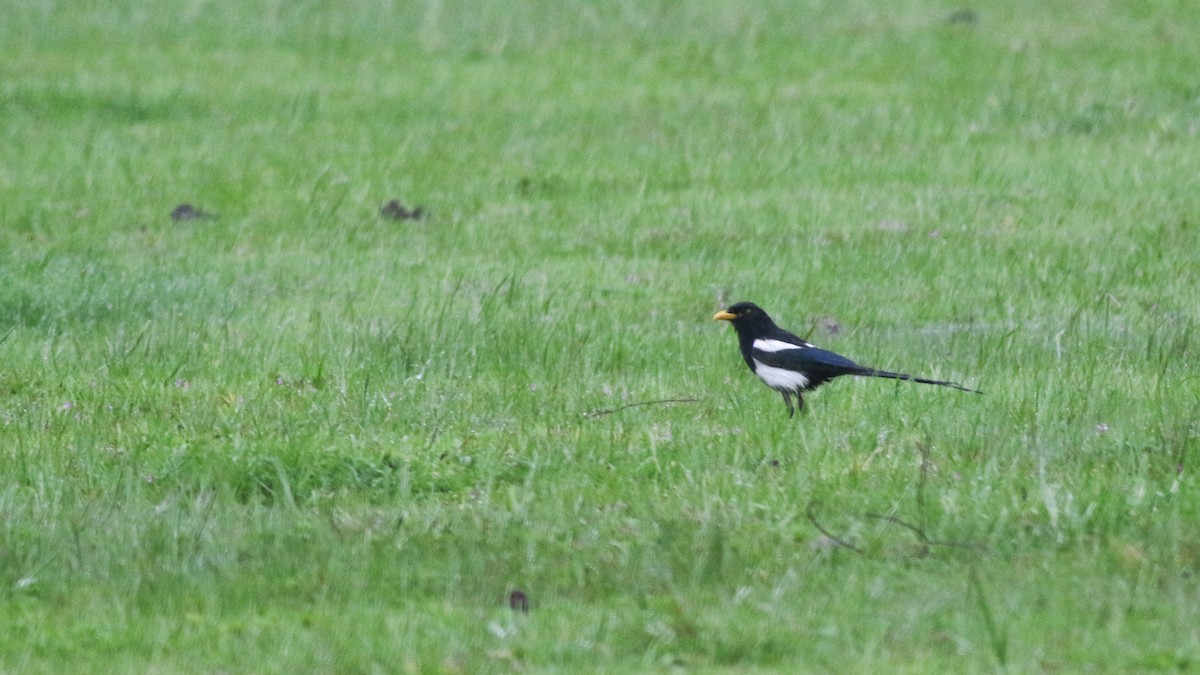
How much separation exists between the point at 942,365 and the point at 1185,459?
7.49 feet

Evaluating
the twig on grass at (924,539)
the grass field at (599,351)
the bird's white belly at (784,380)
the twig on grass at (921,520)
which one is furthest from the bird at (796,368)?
the twig on grass at (924,539)

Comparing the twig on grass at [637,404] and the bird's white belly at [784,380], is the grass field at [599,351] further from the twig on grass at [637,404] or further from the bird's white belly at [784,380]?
the bird's white belly at [784,380]

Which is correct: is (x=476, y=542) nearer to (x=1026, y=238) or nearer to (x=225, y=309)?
(x=225, y=309)

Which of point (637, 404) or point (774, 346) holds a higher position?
point (774, 346)

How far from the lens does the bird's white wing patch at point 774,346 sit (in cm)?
840

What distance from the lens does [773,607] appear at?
5508 millimetres

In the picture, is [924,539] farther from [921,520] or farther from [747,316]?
[747,316]

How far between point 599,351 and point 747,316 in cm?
100

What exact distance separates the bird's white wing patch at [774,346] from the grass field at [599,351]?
28cm

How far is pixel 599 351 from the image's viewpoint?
9.62m

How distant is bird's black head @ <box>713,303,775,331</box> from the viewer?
8938 mm

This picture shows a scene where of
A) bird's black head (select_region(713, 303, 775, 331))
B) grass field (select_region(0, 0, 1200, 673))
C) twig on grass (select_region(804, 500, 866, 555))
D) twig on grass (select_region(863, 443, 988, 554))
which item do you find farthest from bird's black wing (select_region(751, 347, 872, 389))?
twig on grass (select_region(804, 500, 866, 555))

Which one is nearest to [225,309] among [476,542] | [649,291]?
[649,291]

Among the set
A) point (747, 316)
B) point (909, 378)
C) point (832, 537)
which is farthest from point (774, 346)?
point (832, 537)
